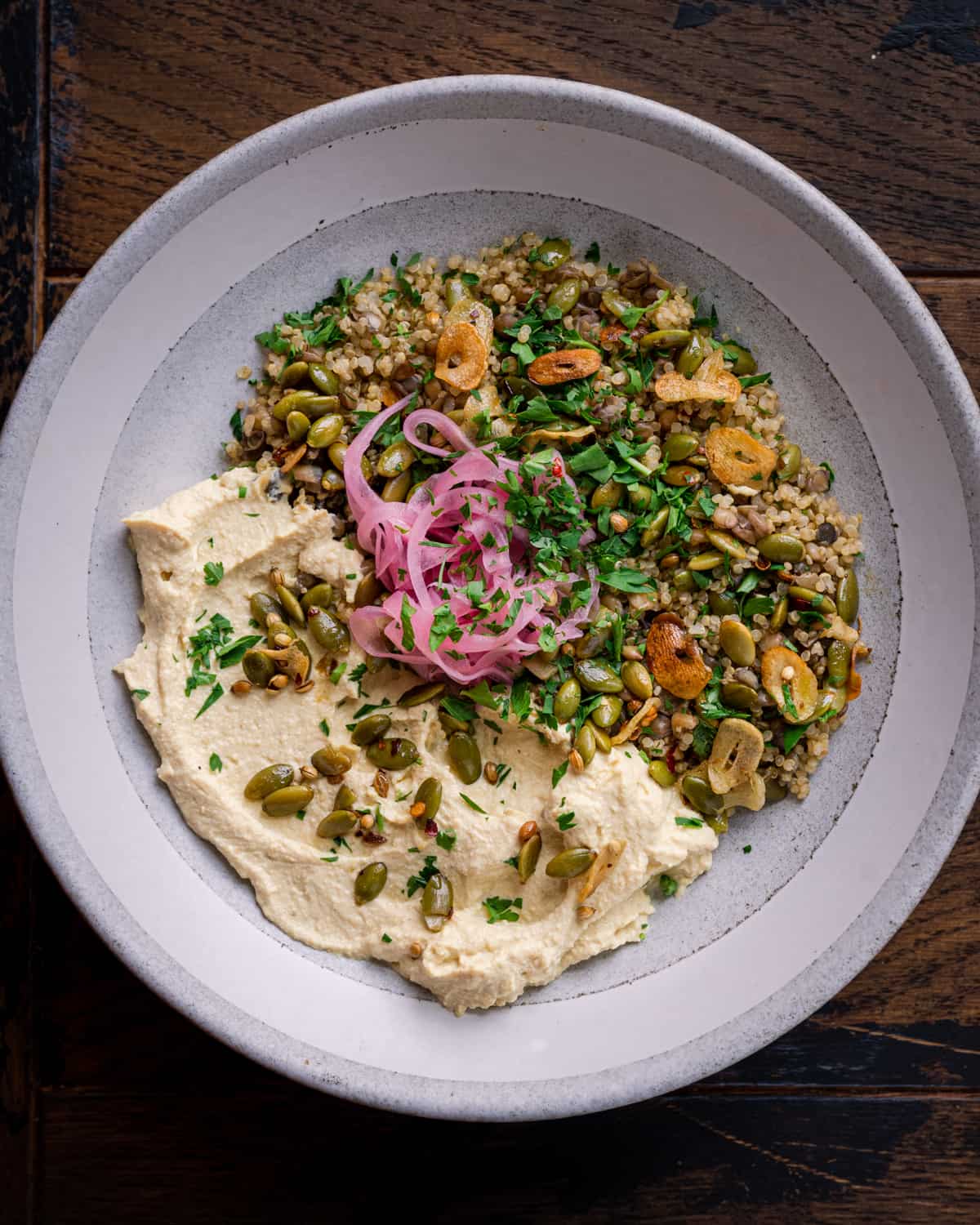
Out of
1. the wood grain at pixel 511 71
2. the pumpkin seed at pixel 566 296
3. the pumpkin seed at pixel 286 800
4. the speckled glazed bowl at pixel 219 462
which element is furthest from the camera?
the wood grain at pixel 511 71

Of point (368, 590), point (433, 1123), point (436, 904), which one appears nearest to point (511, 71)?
point (368, 590)

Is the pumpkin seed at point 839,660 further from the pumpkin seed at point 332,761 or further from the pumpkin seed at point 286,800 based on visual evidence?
the pumpkin seed at point 286,800

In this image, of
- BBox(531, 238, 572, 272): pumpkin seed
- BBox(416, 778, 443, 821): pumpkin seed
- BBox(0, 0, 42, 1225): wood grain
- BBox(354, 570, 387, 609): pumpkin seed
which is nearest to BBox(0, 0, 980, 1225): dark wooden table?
BBox(0, 0, 42, 1225): wood grain

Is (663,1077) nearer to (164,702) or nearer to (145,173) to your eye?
(164,702)

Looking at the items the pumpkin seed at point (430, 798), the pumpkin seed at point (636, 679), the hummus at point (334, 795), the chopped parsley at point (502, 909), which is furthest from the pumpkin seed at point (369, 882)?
the pumpkin seed at point (636, 679)

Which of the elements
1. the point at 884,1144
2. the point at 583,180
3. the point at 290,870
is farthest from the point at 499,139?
the point at 884,1144

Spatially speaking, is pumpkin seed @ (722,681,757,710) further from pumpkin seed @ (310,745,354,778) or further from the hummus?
pumpkin seed @ (310,745,354,778)
